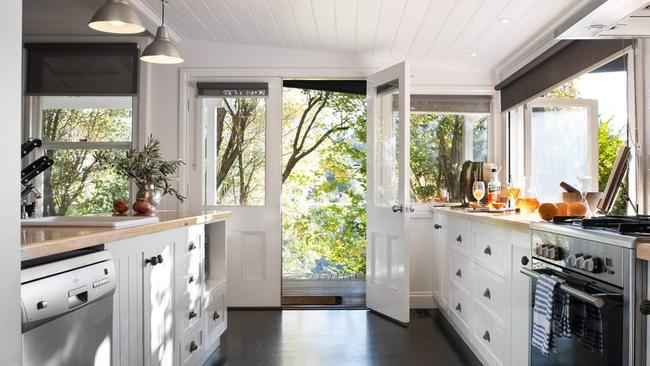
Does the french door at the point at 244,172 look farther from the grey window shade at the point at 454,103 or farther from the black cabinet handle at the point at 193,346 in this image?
the black cabinet handle at the point at 193,346

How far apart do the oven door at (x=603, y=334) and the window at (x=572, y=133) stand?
142 cm

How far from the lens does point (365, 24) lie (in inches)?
152

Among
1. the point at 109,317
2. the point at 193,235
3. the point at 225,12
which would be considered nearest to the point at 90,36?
the point at 225,12

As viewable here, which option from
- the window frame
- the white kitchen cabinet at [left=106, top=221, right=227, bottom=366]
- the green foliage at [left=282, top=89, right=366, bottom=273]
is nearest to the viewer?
the white kitchen cabinet at [left=106, top=221, right=227, bottom=366]

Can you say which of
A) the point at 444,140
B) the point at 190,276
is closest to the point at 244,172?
the point at 444,140

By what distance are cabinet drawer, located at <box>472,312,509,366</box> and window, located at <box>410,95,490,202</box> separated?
1883 mm

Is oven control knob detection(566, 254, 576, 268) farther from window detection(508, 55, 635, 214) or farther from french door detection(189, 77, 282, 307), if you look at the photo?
french door detection(189, 77, 282, 307)

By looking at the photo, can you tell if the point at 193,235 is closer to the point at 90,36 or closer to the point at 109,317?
the point at 109,317

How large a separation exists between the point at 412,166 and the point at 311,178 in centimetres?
298

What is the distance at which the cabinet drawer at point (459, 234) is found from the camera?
3.36 metres

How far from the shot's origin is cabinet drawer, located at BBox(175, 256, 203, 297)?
2.68 meters

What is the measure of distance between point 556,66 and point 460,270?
1442 mm

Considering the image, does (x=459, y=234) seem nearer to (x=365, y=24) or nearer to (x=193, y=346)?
(x=365, y=24)

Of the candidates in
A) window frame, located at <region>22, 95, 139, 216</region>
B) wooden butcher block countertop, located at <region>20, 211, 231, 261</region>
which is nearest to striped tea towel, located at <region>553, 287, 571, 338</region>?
wooden butcher block countertop, located at <region>20, 211, 231, 261</region>
